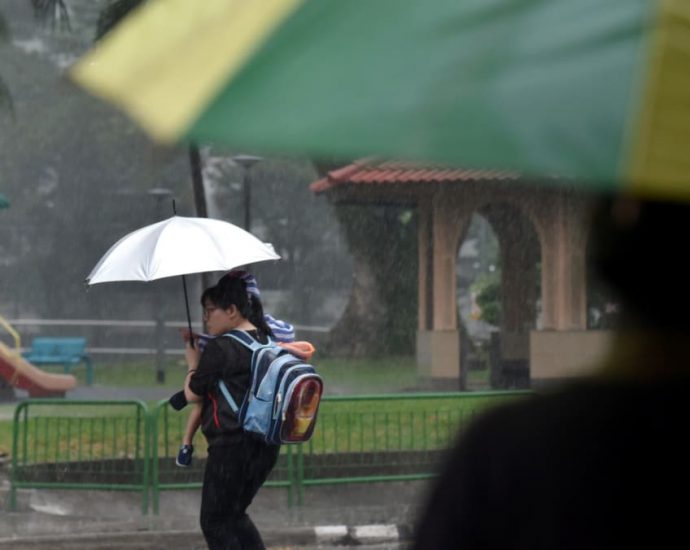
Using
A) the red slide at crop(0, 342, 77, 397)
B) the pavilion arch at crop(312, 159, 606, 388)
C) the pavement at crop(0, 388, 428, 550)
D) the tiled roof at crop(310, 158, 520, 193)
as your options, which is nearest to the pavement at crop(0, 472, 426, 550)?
the pavement at crop(0, 388, 428, 550)

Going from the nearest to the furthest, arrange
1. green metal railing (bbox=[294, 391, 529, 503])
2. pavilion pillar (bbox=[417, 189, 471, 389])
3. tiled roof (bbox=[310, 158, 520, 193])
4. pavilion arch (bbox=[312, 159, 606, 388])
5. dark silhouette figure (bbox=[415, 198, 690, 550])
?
1. dark silhouette figure (bbox=[415, 198, 690, 550])
2. green metal railing (bbox=[294, 391, 529, 503])
3. tiled roof (bbox=[310, 158, 520, 193])
4. pavilion arch (bbox=[312, 159, 606, 388])
5. pavilion pillar (bbox=[417, 189, 471, 389])

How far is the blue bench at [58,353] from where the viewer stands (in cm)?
2933

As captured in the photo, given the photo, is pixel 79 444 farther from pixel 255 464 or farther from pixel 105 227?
pixel 105 227

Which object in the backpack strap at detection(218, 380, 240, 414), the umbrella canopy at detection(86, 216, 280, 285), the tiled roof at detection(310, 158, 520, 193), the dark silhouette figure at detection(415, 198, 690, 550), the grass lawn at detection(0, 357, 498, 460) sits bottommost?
the grass lawn at detection(0, 357, 498, 460)

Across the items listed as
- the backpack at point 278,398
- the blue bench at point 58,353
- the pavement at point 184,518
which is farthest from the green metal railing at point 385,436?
the blue bench at point 58,353

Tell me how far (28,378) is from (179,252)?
16.1 meters

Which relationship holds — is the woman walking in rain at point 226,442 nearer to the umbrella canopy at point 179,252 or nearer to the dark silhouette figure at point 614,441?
the umbrella canopy at point 179,252

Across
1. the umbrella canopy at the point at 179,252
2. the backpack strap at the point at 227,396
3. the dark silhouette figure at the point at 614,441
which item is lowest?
the backpack strap at the point at 227,396

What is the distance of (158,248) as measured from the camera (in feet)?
24.0

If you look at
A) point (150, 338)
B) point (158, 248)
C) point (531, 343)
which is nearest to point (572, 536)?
point (158, 248)

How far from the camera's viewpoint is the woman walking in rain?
262 inches

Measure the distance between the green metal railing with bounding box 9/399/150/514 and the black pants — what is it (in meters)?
4.47

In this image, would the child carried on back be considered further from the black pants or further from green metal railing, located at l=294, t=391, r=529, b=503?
green metal railing, located at l=294, t=391, r=529, b=503

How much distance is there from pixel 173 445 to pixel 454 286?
448 inches
